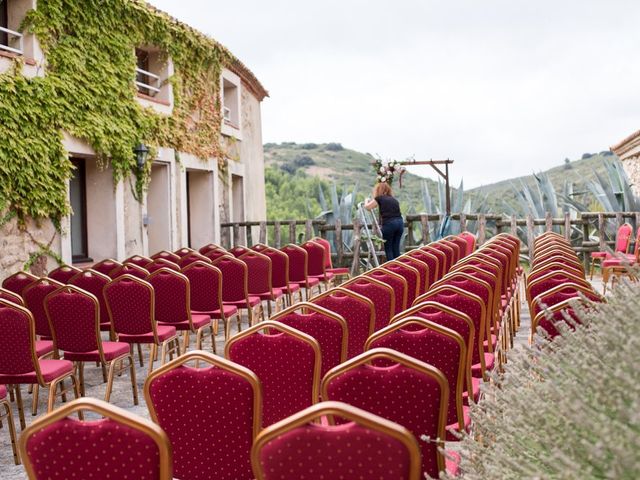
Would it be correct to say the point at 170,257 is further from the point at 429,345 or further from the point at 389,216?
the point at 429,345

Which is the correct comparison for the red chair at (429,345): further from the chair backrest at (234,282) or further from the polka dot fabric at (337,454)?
the chair backrest at (234,282)

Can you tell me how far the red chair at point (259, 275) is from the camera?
761 centimetres

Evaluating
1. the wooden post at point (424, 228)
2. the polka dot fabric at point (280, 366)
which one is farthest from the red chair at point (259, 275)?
the wooden post at point (424, 228)

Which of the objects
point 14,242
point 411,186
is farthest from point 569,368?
point 411,186

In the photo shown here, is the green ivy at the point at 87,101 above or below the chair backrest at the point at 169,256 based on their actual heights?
above

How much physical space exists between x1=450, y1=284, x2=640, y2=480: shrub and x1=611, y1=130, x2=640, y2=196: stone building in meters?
13.0

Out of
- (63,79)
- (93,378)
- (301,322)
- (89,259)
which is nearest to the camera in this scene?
(301,322)

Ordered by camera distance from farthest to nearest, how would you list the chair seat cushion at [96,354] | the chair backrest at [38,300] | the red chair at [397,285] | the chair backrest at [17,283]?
the chair backrest at [17,283]
the chair backrest at [38,300]
the red chair at [397,285]
the chair seat cushion at [96,354]

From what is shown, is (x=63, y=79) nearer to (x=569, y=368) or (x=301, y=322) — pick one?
(x=301, y=322)

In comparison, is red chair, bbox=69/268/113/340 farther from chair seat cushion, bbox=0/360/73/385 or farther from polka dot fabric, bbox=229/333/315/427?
polka dot fabric, bbox=229/333/315/427

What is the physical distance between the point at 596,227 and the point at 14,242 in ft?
30.4

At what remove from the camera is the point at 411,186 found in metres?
42.9

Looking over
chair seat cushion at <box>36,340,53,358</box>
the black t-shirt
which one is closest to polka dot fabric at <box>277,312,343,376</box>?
chair seat cushion at <box>36,340,53,358</box>

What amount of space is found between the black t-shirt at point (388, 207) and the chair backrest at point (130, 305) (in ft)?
20.0
